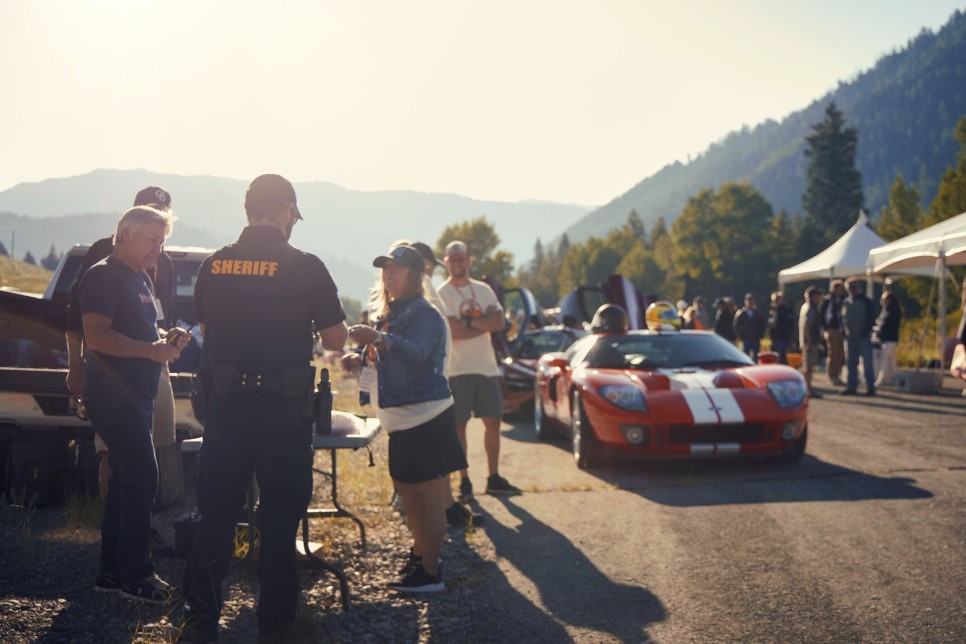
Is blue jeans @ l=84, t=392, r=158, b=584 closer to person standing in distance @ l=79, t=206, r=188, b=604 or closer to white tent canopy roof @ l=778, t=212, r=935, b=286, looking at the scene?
person standing in distance @ l=79, t=206, r=188, b=604

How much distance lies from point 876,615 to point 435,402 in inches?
90.7

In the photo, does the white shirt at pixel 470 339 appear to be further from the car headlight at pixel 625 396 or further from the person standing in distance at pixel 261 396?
the person standing in distance at pixel 261 396

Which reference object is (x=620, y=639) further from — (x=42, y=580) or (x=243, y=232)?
(x=42, y=580)

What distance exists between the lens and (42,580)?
4359 mm

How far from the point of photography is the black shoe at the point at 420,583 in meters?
4.34

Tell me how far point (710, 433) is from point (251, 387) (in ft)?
16.3

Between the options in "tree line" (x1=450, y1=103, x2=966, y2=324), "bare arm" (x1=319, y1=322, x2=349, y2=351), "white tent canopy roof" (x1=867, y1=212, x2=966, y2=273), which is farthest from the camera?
"tree line" (x1=450, y1=103, x2=966, y2=324)

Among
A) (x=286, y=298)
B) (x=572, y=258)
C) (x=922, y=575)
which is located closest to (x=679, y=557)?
(x=922, y=575)

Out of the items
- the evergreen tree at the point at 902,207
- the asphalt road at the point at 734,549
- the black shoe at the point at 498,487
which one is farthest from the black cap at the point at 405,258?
the evergreen tree at the point at 902,207

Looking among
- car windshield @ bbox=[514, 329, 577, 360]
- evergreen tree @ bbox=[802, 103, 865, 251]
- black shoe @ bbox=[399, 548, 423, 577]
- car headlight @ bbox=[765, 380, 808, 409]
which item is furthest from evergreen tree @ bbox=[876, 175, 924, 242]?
black shoe @ bbox=[399, 548, 423, 577]

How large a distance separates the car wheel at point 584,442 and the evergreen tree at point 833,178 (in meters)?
87.6

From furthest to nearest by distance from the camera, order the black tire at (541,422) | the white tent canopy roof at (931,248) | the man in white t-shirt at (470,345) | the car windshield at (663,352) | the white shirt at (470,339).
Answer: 1. the white tent canopy roof at (931,248)
2. the black tire at (541,422)
3. the car windshield at (663,352)
4. the white shirt at (470,339)
5. the man in white t-shirt at (470,345)

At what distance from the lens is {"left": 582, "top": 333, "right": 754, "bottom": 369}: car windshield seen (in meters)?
8.42

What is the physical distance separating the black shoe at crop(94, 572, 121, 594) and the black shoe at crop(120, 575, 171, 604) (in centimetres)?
9
